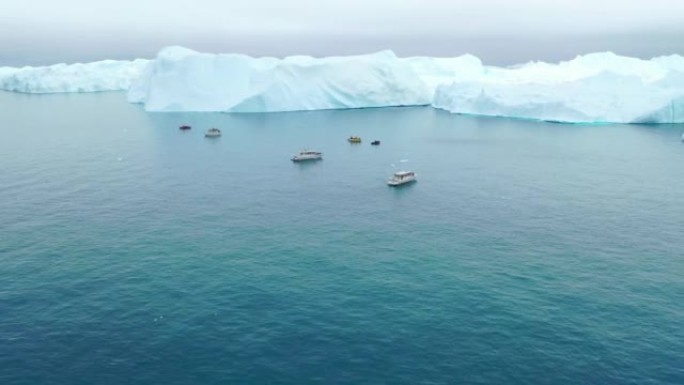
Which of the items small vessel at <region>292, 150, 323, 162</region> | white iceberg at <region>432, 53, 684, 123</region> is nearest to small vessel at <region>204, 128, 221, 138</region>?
small vessel at <region>292, 150, 323, 162</region>

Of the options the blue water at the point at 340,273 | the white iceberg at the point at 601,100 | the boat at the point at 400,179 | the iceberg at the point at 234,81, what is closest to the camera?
the blue water at the point at 340,273

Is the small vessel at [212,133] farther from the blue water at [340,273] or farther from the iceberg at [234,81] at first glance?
the iceberg at [234,81]

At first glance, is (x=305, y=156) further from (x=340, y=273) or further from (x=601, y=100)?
(x=601, y=100)

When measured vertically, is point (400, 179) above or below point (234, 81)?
below

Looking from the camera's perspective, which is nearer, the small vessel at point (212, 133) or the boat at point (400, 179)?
the boat at point (400, 179)

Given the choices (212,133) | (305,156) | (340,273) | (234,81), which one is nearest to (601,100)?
(305,156)

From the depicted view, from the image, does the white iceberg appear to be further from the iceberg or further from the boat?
the boat

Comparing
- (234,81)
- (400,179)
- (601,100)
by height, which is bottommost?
(400,179)

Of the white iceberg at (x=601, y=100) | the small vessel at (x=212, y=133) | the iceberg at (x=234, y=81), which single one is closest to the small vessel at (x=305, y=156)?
the small vessel at (x=212, y=133)

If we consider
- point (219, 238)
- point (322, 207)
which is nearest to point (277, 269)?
point (219, 238)
